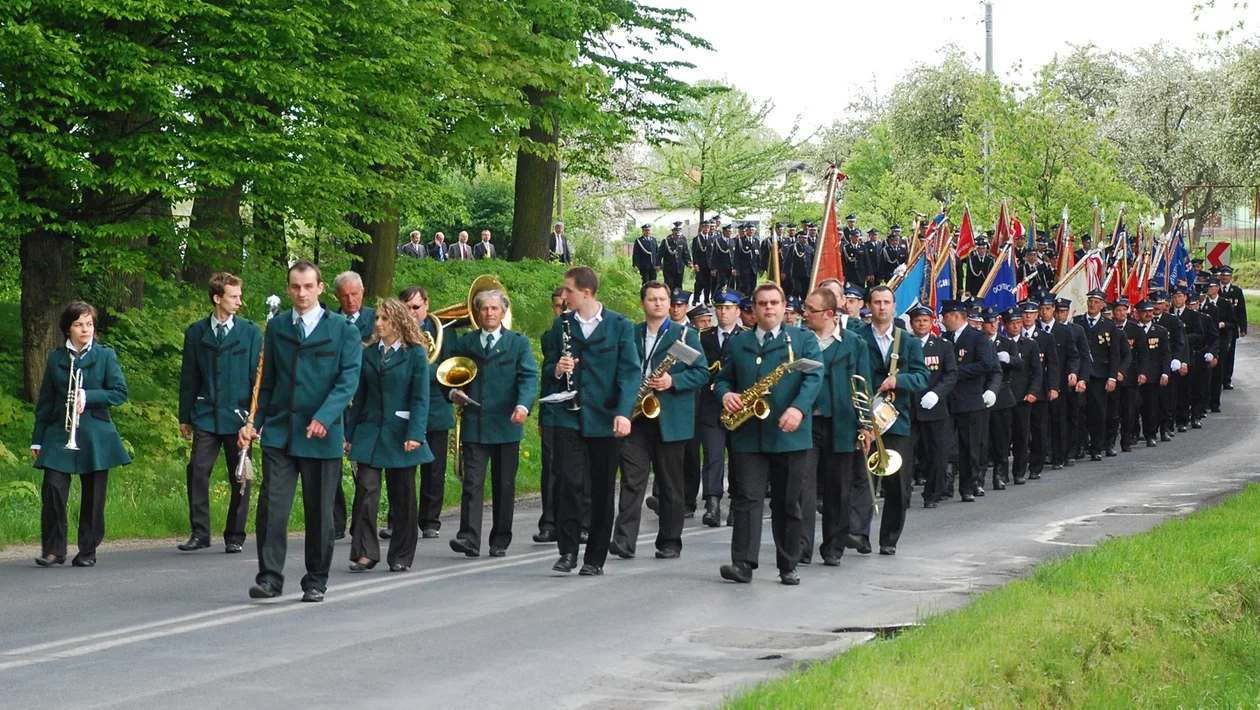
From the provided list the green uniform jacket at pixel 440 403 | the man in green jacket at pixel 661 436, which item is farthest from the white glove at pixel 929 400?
the green uniform jacket at pixel 440 403

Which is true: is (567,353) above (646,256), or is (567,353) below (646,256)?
below

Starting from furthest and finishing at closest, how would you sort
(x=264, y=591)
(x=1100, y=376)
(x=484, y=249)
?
1. (x=484, y=249)
2. (x=1100, y=376)
3. (x=264, y=591)

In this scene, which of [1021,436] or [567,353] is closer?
[567,353]

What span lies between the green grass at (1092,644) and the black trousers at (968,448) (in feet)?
12.3

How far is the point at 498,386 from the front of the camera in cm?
1233

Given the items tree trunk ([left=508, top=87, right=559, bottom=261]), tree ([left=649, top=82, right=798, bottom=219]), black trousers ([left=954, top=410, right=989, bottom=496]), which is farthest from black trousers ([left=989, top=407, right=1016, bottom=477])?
tree ([left=649, top=82, right=798, bottom=219])

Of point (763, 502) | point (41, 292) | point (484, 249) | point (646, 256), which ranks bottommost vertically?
point (763, 502)

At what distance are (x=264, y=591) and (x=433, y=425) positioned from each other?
10.6 ft

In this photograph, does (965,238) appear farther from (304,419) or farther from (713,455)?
(304,419)

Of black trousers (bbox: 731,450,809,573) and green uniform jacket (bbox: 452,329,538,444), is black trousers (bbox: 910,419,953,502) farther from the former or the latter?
black trousers (bbox: 731,450,809,573)

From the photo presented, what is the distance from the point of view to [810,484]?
1095cm

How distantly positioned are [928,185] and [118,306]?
148 feet

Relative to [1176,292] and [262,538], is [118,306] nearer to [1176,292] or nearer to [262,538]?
[262,538]

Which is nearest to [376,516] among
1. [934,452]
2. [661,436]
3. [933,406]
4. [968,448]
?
[661,436]
